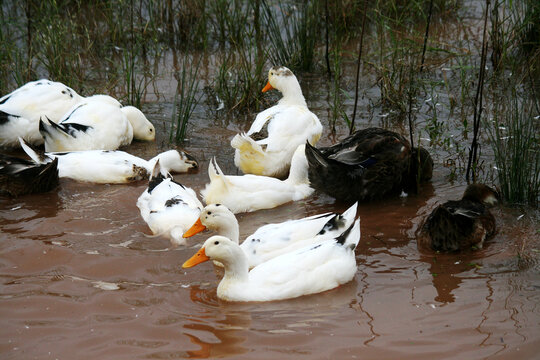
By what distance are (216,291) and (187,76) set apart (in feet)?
17.2

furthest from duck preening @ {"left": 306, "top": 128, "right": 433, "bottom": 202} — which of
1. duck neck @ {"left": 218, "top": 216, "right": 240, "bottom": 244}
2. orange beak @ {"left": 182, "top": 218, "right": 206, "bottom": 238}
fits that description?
orange beak @ {"left": 182, "top": 218, "right": 206, "bottom": 238}

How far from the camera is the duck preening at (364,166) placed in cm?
630

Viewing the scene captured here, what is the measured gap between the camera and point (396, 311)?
15.2ft

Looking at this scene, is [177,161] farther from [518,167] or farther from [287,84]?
[518,167]

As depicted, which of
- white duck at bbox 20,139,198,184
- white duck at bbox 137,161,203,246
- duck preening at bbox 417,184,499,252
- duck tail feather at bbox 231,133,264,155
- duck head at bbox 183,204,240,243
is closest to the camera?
duck preening at bbox 417,184,499,252

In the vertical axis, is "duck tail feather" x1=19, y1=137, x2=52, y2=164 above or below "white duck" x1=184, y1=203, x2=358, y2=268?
above

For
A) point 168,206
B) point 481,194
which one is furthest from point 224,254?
point 481,194

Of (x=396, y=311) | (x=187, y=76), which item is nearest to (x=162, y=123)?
(x=187, y=76)

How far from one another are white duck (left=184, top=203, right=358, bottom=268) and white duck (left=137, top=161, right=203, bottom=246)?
0.23m

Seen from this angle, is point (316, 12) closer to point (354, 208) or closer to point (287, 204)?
point (287, 204)

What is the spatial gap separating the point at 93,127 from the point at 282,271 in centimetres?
344

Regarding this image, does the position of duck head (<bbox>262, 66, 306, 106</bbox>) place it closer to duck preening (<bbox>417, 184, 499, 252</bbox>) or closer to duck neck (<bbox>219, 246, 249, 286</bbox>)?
duck preening (<bbox>417, 184, 499, 252</bbox>)

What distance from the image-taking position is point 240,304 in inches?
189

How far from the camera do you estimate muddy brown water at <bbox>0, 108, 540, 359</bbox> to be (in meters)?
4.27
